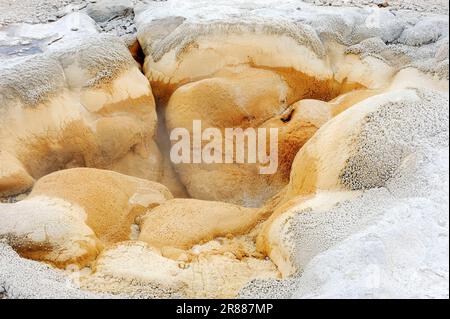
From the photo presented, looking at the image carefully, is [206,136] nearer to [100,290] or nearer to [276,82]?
[276,82]

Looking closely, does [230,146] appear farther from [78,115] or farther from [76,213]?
[76,213]

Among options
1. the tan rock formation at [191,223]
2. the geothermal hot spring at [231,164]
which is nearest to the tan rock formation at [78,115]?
the geothermal hot spring at [231,164]

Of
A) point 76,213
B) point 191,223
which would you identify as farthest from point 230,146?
point 76,213

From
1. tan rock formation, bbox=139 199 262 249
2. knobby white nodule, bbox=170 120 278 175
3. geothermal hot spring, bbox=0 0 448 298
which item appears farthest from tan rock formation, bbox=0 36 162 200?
tan rock formation, bbox=139 199 262 249

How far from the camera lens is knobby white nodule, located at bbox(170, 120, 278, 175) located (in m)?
2.70

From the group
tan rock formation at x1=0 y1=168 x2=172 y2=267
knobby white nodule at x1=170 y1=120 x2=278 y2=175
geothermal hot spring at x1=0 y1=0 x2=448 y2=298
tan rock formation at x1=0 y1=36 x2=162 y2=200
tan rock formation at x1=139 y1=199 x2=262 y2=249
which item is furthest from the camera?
knobby white nodule at x1=170 y1=120 x2=278 y2=175

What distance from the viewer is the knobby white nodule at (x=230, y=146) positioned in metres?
2.70

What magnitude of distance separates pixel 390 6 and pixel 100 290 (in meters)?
2.46

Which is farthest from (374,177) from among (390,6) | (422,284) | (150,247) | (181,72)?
(390,6)

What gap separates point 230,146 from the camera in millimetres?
2760

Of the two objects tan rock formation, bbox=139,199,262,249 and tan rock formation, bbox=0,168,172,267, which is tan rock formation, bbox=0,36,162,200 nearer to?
tan rock formation, bbox=0,168,172,267

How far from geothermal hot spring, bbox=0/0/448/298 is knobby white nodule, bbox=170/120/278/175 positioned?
3cm

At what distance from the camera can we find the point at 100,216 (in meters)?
2.22

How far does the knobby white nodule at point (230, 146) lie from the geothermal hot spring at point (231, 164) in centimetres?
3
